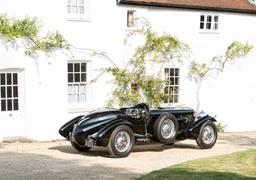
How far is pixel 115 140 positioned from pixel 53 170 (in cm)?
216

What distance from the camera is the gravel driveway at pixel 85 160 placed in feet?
32.3

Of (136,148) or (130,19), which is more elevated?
(130,19)

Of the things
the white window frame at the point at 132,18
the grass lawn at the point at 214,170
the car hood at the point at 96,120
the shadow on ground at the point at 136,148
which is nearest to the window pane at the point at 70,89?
the shadow on ground at the point at 136,148

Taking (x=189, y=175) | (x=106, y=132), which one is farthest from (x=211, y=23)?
(x=189, y=175)

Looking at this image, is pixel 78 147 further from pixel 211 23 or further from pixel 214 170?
pixel 211 23

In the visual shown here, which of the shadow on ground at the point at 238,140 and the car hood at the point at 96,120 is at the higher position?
the car hood at the point at 96,120

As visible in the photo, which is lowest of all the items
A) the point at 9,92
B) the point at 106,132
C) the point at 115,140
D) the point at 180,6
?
the point at 115,140

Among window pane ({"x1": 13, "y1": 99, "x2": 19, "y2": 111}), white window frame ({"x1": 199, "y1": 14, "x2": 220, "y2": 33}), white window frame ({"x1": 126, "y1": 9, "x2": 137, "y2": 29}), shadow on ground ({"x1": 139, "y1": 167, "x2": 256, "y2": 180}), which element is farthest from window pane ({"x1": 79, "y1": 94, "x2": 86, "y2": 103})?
shadow on ground ({"x1": 139, "y1": 167, "x2": 256, "y2": 180})

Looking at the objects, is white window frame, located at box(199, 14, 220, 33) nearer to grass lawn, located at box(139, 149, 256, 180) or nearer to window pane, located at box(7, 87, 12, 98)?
window pane, located at box(7, 87, 12, 98)

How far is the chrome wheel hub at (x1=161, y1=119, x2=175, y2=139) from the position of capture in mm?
12805

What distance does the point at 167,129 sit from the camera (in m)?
12.9

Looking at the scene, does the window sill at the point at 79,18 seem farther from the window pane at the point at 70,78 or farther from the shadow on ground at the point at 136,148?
the shadow on ground at the point at 136,148

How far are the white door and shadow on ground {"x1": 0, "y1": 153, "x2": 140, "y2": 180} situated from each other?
3.99 metres

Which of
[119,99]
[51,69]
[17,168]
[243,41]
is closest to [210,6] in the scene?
[243,41]
